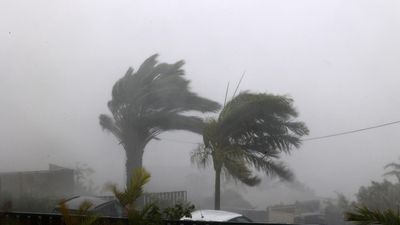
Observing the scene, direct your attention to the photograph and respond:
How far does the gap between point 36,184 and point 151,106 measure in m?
2.91

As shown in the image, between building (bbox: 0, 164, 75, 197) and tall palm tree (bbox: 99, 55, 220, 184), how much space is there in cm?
160

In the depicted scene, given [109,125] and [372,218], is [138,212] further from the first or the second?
[109,125]

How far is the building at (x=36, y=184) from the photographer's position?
9.90 meters

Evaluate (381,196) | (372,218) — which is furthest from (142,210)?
(381,196)

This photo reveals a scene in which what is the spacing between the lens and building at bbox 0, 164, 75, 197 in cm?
990

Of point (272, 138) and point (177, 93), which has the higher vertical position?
point (177, 93)

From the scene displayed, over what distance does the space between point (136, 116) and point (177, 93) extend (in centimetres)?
99

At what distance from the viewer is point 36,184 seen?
1035 centimetres

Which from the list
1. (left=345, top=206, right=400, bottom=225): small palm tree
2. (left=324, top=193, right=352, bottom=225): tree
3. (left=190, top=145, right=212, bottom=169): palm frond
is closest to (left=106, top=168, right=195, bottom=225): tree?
(left=345, top=206, right=400, bottom=225): small palm tree

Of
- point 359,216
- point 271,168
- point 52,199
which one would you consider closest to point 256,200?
point 271,168

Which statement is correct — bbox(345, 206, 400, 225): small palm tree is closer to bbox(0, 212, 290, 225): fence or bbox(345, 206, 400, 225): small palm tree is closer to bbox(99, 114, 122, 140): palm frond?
bbox(0, 212, 290, 225): fence

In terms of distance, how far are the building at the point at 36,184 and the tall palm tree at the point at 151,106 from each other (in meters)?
1.60

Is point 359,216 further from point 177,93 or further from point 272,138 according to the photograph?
point 177,93

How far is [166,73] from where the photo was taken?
35.0ft
